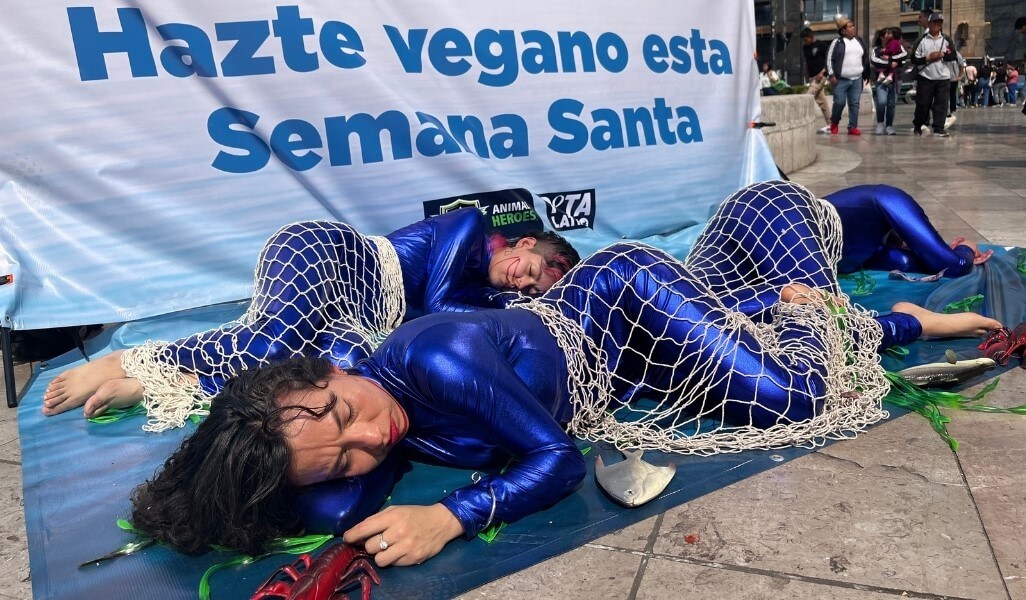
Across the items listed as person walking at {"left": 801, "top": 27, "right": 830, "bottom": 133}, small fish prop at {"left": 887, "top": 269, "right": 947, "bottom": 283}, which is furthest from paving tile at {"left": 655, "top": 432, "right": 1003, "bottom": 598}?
person walking at {"left": 801, "top": 27, "right": 830, "bottom": 133}

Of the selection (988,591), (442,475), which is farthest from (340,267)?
(988,591)

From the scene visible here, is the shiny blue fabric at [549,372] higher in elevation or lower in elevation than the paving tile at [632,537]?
higher

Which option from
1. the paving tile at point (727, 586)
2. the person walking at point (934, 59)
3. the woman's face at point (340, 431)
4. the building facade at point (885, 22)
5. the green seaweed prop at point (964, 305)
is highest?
the building facade at point (885, 22)

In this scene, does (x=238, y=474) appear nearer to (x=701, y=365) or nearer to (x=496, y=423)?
(x=496, y=423)

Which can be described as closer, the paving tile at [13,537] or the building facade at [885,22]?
the paving tile at [13,537]

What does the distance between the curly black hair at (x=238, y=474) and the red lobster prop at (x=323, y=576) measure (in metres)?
0.10

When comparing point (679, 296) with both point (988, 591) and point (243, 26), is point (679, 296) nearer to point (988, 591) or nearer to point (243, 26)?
point (988, 591)

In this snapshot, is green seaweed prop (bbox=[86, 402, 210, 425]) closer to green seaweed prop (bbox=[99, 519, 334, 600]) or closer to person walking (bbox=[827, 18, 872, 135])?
green seaweed prop (bbox=[99, 519, 334, 600])

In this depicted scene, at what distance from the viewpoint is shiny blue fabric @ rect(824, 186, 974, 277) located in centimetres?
314

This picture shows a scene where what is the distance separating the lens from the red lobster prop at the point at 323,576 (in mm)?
1442

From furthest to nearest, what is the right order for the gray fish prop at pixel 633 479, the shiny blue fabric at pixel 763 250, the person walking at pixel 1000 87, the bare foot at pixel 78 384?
the person walking at pixel 1000 87 → the shiny blue fabric at pixel 763 250 → the bare foot at pixel 78 384 → the gray fish prop at pixel 633 479

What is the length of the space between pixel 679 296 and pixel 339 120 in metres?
1.94

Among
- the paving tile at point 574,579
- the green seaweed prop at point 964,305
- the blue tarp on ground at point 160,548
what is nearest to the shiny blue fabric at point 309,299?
the blue tarp on ground at point 160,548

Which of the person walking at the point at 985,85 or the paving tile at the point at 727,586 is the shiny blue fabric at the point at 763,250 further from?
the person walking at the point at 985,85
